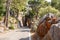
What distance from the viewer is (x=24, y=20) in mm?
48906

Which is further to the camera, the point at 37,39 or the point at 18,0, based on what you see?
the point at 18,0

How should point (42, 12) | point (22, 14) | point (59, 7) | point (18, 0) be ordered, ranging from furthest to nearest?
point (22, 14) < point (59, 7) < point (18, 0) < point (42, 12)

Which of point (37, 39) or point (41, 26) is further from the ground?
point (41, 26)

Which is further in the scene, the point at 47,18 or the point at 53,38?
the point at 47,18

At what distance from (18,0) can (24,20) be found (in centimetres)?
1538

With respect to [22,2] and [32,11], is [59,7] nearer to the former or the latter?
[22,2]

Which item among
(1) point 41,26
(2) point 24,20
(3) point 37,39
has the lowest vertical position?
(2) point 24,20

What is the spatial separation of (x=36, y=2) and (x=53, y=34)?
1488 inches

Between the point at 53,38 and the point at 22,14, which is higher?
the point at 53,38

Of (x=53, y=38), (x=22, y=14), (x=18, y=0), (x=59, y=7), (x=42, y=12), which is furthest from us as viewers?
(x=22, y=14)

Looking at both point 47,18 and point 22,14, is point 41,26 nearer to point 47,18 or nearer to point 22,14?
point 47,18

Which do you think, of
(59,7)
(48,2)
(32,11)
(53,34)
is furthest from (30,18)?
(53,34)

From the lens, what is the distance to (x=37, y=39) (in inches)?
608

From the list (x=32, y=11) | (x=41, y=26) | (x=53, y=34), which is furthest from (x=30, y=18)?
(x=53, y=34)
